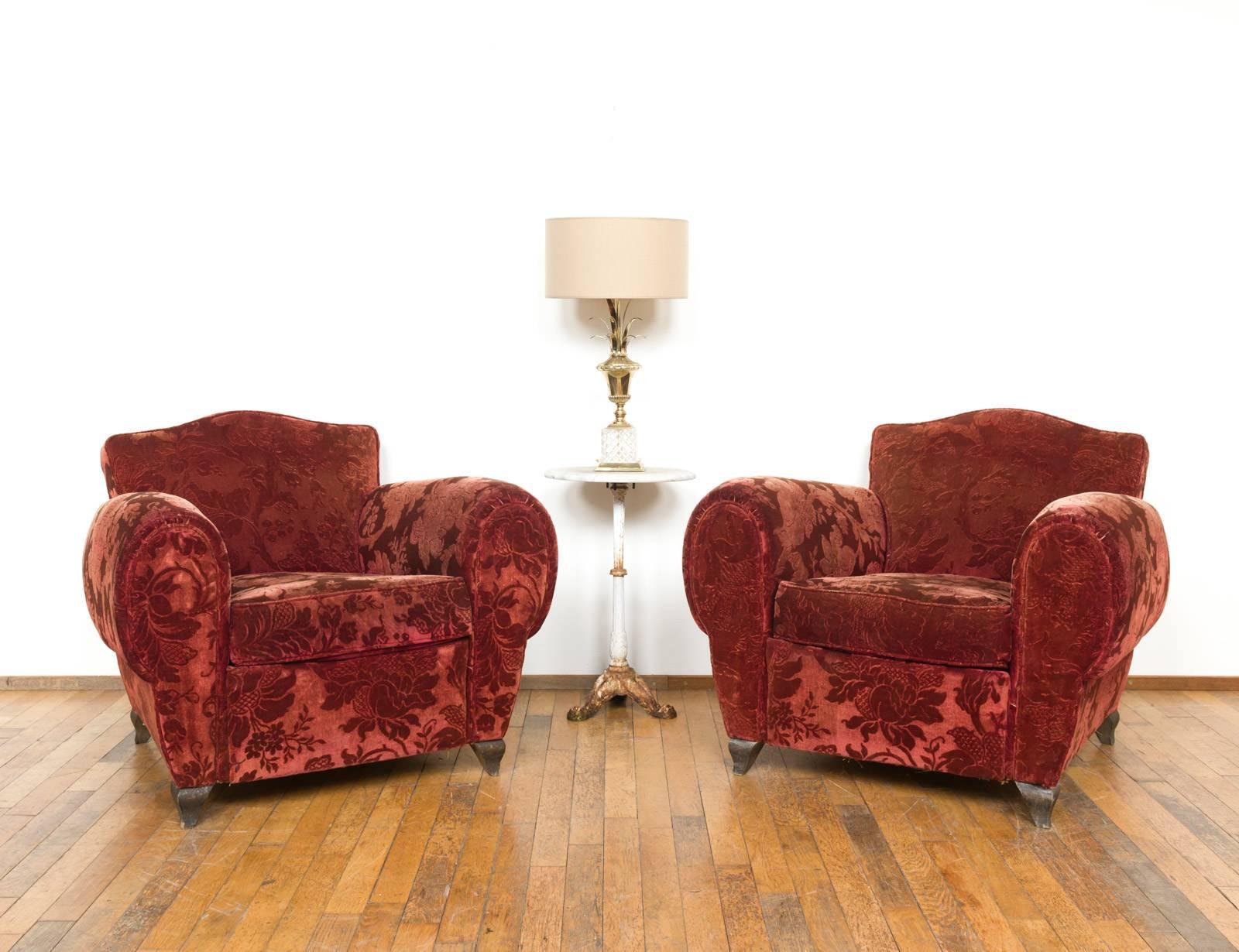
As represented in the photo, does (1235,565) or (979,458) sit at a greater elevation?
(979,458)

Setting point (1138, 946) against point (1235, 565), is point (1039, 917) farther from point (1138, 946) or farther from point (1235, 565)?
point (1235, 565)

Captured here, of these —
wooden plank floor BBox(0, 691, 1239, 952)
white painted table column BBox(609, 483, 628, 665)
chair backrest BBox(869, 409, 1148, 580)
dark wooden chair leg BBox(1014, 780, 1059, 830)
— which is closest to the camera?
wooden plank floor BBox(0, 691, 1239, 952)

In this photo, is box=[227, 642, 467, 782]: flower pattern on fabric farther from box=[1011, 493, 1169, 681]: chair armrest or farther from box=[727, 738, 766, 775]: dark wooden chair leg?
box=[1011, 493, 1169, 681]: chair armrest

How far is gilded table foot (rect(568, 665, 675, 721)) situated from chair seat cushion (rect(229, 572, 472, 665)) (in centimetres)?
73

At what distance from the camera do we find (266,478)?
353 cm

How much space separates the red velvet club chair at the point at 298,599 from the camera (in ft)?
9.14

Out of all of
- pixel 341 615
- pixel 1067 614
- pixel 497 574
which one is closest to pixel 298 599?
pixel 341 615

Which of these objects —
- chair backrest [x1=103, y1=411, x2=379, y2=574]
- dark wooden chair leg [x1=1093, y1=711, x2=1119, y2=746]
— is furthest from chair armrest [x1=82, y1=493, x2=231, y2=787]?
dark wooden chair leg [x1=1093, y1=711, x2=1119, y2=746]

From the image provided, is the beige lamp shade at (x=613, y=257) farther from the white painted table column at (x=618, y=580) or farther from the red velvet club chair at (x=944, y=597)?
the red velvet club chair at (x=944, y=597)

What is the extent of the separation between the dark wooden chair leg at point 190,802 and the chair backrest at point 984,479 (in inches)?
71.6

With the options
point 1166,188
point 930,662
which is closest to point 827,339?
point 1166,188

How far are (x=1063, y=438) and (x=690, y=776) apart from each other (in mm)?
1304

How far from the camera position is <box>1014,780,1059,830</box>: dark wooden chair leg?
284cm

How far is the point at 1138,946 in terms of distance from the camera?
88.3 inches
